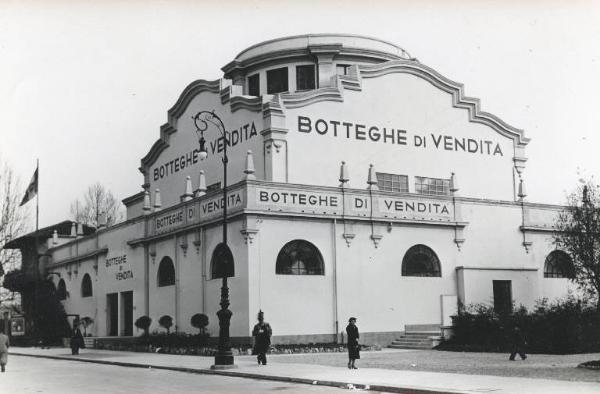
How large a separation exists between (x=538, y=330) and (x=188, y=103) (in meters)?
25.1

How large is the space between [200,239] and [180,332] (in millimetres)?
5051

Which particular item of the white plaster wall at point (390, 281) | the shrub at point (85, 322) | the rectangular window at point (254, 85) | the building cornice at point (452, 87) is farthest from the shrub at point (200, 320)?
the shrub at point (85, 322)

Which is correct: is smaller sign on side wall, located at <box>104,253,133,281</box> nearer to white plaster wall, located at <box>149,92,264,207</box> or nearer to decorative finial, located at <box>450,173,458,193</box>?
white plaster wall, located at <box>149,92,264,207</box>

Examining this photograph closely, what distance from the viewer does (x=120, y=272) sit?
154 ft

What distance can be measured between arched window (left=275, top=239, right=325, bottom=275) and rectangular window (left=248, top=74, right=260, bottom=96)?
14047mm

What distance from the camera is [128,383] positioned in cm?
2078

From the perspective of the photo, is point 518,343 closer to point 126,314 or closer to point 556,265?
point 556,265

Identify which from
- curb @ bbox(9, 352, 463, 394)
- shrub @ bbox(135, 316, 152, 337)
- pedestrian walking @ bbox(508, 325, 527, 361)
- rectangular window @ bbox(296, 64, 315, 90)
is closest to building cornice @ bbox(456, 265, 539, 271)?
pedestrian walking @ bbox(508, 325, 527, 361)

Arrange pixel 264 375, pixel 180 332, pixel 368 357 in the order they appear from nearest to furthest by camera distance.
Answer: pixel 264 375 < pixel 368 357 < pixel 180 332

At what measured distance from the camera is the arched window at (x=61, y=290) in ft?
190

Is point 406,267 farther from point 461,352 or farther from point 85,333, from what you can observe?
point 85,333

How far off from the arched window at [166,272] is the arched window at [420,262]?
12.3 meters

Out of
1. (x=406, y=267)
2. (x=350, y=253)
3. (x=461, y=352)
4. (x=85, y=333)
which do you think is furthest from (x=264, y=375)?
(x=85, y=333)

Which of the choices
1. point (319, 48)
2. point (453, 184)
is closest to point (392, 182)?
point (453, 184)
